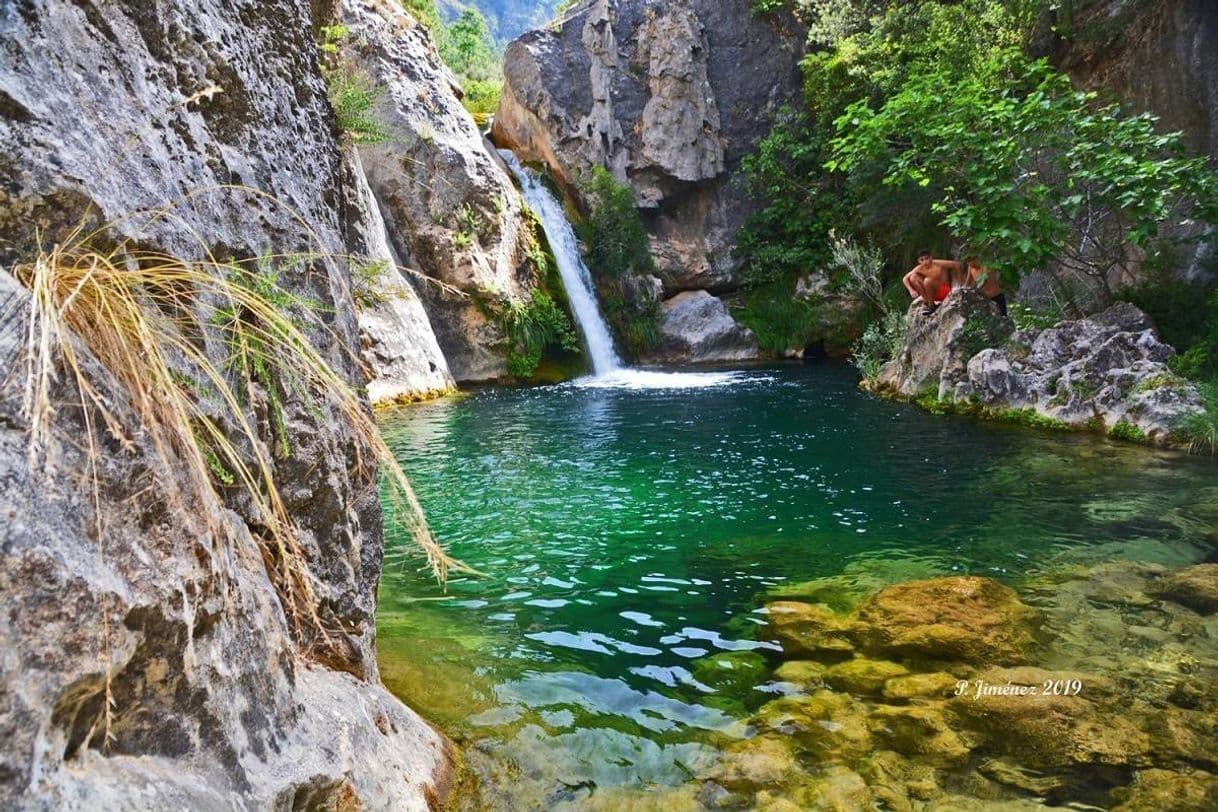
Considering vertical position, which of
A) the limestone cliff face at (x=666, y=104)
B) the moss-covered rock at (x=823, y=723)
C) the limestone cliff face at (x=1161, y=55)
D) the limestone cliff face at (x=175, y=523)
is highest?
the limestone cliff face at (x=666, y=104)

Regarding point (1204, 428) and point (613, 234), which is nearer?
point (1204, 428)

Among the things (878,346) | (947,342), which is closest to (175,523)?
(947,342)

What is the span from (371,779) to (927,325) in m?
12.6

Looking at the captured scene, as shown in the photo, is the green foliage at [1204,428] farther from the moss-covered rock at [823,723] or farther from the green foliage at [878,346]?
the moss-covered rock at [823,723]

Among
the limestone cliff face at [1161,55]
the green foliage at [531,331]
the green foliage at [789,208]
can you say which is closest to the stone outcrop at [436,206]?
the green foliage at [531,331]

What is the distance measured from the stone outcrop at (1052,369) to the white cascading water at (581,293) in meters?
5.35

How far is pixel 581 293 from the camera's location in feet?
67.6

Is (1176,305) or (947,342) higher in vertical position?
(1176,305)

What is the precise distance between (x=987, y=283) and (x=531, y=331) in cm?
1009

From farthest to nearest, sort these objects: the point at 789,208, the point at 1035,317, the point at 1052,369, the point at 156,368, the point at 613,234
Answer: the point at 789,208 → the point at 613,234 → the point at 1035,317 → the point at 1052,369 → the point at 156,368

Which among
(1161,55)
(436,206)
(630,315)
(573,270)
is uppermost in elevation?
(1161,55)

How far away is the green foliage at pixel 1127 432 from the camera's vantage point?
834cm

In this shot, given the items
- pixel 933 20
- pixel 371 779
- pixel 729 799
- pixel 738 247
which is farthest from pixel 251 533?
pixel 738 247

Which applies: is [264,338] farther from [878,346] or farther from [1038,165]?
[878,346]
